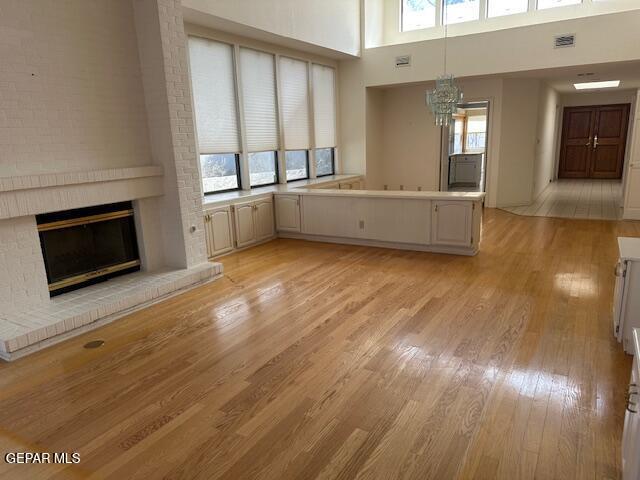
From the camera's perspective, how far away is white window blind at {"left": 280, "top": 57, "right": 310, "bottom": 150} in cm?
764

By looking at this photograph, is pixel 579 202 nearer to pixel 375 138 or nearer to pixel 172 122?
pixel 375 138

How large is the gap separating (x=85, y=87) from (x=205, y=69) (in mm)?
2178

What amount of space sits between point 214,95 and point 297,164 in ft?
7.94

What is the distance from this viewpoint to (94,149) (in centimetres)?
434

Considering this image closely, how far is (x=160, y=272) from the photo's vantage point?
15.9ft

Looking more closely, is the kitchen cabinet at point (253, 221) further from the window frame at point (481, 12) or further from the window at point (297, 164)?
the window frame at point (481, 12)

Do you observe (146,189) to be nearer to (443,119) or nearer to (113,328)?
(113,328)

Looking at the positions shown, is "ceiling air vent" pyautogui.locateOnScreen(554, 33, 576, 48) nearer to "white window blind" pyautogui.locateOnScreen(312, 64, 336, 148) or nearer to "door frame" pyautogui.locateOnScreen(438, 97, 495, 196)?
"door frame" pyautogui.locateOnScreen(438, 97, 495, 196)

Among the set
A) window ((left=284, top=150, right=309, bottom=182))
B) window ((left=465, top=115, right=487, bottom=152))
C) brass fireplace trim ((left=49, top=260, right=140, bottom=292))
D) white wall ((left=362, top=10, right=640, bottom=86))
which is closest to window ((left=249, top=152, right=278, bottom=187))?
window ((left=284, top=150, right=309, bottom=182))

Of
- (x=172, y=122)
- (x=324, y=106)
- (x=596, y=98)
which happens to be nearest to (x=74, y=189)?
(x=172, y=122)

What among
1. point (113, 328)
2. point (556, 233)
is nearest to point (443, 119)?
point (556, 233)

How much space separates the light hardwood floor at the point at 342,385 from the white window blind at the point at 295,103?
3883 mm

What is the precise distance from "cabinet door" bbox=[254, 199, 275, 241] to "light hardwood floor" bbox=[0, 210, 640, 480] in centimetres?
196

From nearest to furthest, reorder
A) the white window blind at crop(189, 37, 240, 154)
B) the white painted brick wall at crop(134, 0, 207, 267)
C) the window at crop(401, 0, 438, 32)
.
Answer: the white painted brick wall at crop(134, 0, 207, 267) < the white window blind at crop(189, 37, 240, 154) < the window at crop(401, 0, 438, 32)
